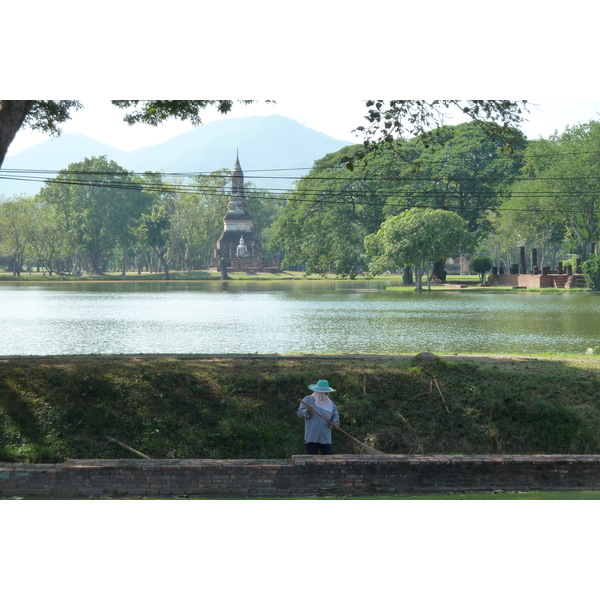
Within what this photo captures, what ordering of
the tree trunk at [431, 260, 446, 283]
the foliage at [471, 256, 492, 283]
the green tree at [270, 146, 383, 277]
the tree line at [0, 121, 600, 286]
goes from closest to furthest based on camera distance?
the green tree at [270, 146, 383, 277] < the tree line at [0, 121, 600, 286] < the tree trunk at [431, 260, 446, 283] < the foliage at [471, 256, 492, 283]

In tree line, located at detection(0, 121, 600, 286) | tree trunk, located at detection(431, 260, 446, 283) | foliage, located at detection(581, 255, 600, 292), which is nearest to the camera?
tree line, located at detection(0, 121, 600, 286)

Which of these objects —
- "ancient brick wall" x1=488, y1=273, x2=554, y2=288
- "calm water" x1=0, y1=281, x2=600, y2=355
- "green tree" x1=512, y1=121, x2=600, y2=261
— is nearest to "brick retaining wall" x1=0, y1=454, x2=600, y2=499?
"calm water" x1=0, y1=281, x2=600, y2=355

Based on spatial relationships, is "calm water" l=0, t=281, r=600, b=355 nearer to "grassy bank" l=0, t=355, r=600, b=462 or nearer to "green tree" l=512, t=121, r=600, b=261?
"grassy bank" l=0, t=355, r=600, b=462

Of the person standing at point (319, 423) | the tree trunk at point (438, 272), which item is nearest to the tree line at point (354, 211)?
the tree trunk at point (438, 272)

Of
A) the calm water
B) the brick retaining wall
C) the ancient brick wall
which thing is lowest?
the brick retaining wall

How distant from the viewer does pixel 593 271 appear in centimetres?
5172

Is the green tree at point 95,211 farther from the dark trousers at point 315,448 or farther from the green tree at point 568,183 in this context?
the dark trousers at point 315,448

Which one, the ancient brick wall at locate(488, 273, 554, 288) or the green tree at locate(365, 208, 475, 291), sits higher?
the green tree at locate(365, 208, 475, 291)

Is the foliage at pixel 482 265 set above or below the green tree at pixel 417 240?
below

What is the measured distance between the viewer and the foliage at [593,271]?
51469 millimetres

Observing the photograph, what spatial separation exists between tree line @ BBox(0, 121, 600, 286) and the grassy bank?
16.5 meters

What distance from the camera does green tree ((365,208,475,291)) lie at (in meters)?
41.8

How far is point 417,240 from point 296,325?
1854 centimetres

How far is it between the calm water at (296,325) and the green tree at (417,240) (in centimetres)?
229
